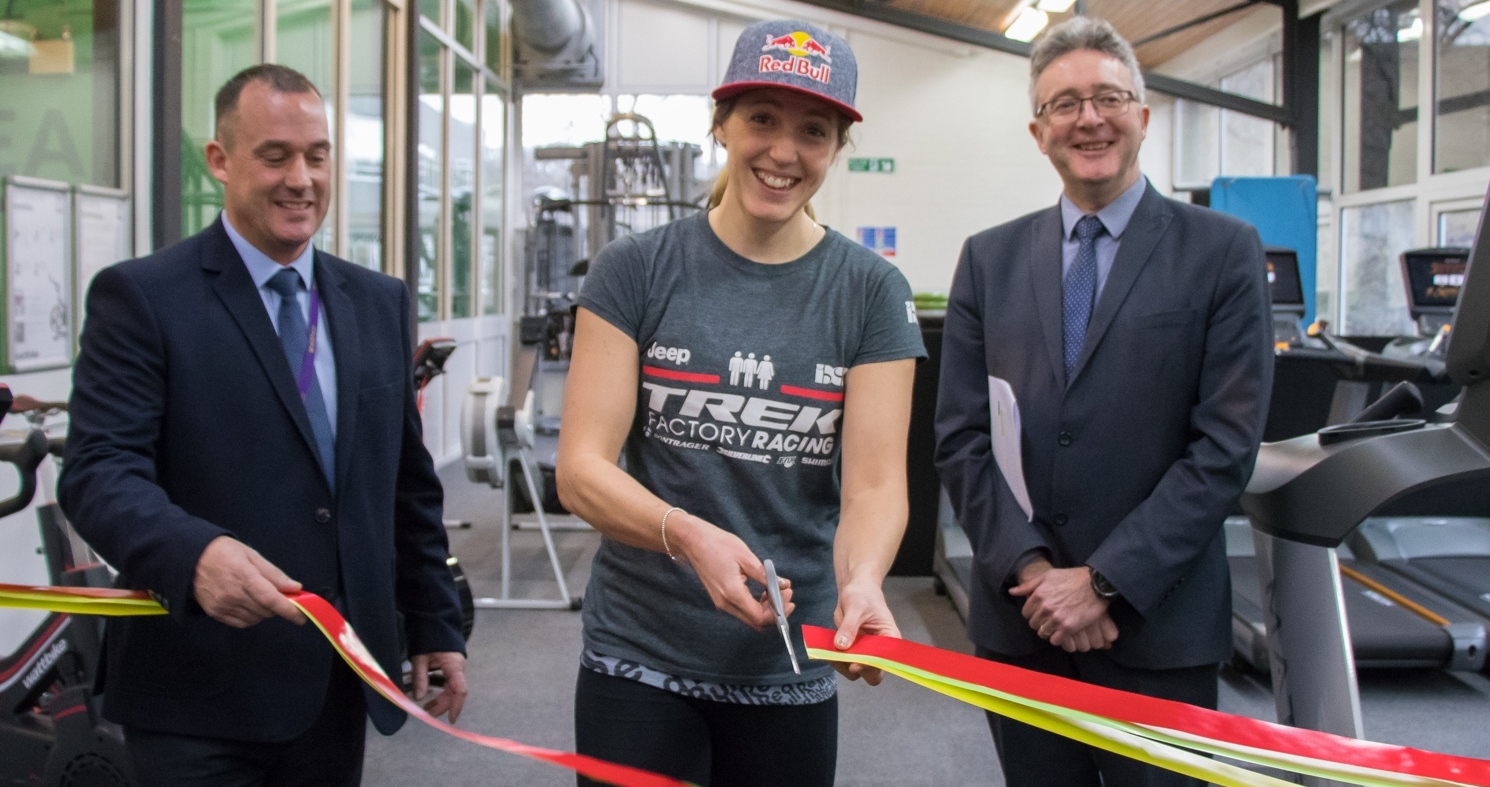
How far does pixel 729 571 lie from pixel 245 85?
0.97 metres

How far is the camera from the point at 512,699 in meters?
3.86

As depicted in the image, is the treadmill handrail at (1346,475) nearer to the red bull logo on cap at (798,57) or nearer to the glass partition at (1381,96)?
the red bull logo on cap at (798,57)

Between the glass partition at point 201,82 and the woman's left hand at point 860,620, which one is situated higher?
the glass partition at point 201,82

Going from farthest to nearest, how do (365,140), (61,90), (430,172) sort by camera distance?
(430,172), (365,140), (61,90)

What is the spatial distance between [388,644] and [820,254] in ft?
2.79

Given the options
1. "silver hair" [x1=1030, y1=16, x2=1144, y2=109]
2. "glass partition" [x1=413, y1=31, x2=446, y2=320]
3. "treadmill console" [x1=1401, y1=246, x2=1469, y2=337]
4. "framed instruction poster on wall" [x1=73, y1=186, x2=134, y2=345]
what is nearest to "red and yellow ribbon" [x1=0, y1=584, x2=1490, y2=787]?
"silver hair" [x1=1030, y1=16, x2=1144, y2=109]

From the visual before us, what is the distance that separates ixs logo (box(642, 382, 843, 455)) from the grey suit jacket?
1.82ft

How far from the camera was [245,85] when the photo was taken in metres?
1.50

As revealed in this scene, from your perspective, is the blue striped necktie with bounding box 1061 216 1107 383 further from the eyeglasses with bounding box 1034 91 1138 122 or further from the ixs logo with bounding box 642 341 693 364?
the ixs logo with bounding box 642 341 693 364

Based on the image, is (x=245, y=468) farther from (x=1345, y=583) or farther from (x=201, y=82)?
(x=1345, y=583)

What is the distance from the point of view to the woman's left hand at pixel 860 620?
3.79 feet

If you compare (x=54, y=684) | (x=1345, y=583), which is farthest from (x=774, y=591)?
(x=1345, y=583)

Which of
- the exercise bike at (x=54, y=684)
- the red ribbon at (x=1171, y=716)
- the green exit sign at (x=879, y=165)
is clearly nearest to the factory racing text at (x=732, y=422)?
the red ribbon at (x=1171, y=716)

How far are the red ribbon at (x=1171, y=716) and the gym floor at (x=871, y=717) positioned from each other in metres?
2.16
